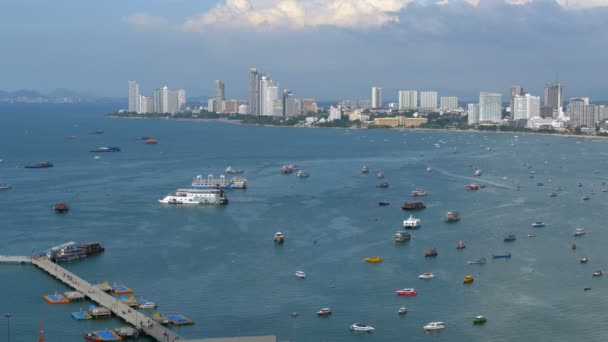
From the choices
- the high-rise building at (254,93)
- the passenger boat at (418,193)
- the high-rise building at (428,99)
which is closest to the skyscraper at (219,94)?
the high-rise building at (254,93)

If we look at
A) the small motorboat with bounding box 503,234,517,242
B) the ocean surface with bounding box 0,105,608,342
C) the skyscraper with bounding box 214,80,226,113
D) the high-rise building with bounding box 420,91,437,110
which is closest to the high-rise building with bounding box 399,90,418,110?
the high-rise building with bounding box 420,91,437,110

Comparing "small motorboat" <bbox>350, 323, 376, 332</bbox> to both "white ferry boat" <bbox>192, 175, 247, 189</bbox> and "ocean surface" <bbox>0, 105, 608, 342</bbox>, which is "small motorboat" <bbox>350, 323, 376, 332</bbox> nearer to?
"ocean surface" <bbox>0, 105, 608, 342</bbox>

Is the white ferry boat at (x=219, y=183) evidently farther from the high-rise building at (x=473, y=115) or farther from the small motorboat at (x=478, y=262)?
the high-rise building at (x=473, y=115)

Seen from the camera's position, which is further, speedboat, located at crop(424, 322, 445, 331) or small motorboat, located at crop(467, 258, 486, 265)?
small motorboat, located at crop(467, 258, 486, 265)

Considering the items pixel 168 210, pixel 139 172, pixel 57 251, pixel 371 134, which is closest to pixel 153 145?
pixel 139 172

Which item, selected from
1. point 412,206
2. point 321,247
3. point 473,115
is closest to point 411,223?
point 412,206

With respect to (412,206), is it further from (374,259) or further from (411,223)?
(374,259)

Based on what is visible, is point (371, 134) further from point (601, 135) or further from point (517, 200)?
point (517, 200)
